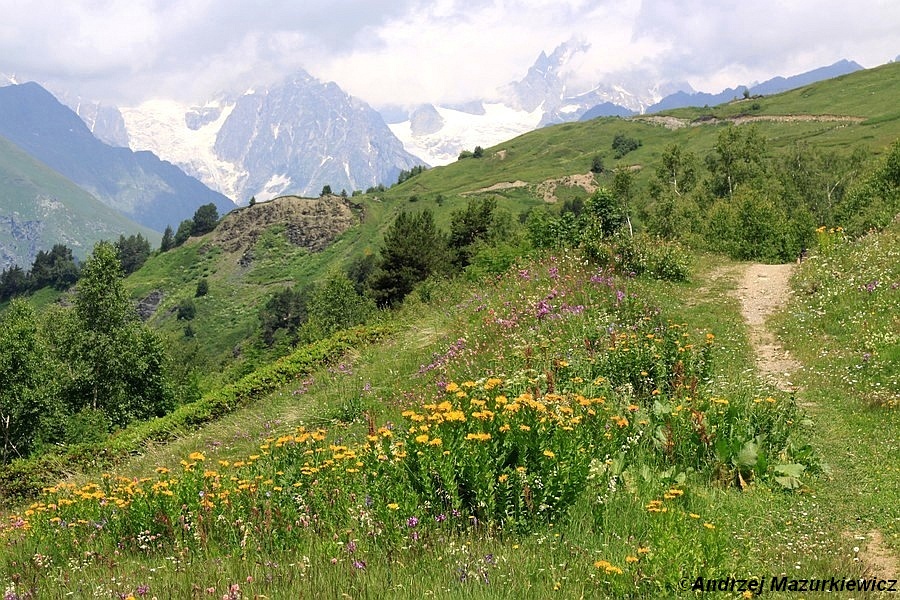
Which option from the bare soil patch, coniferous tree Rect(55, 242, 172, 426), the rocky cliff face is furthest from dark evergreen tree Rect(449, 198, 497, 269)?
the rocky cliff face

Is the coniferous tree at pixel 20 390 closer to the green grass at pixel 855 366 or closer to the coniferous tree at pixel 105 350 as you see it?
the coniferous tree at pixel 105 350

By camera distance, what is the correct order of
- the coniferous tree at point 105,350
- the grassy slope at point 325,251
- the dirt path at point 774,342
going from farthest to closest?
the grassy slope at point 325,251 → the coniferous tree at point 105,350 → the dirt path at point 774,342

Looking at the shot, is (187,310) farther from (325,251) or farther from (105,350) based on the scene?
(105,350)

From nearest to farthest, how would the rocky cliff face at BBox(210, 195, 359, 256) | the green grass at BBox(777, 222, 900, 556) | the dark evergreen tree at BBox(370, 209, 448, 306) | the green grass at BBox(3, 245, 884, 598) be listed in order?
the green grass at BBox(3, 245, 884, 598) < the green grass at BBox(777, 222, 900, 556) < the dark evergreen tree at BBox(370, 209, 448, 306) < the rocky cliff face at BBox(210, 195, 359, 256)

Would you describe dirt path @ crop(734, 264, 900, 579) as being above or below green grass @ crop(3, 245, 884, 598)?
below

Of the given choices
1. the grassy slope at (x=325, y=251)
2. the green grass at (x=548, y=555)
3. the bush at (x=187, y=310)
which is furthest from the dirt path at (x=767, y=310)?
the bush at (x=187, y=310)

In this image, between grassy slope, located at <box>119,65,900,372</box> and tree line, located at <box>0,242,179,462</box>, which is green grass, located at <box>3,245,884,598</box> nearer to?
tree line, located at <box>0,242,179,462</box>

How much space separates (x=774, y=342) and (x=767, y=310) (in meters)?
2.88

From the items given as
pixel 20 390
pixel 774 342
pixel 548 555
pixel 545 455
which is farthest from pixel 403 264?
pixel 548 555

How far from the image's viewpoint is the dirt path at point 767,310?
1259 cm

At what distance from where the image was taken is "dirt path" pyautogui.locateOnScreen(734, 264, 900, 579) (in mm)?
5501

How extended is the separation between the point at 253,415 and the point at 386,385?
4227 millimetres

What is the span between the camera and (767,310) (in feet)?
56.2

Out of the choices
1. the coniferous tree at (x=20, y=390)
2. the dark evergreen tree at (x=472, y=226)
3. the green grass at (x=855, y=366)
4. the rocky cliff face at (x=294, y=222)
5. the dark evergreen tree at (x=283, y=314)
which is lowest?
the dark evergreen tree at (x=283, y=314)
